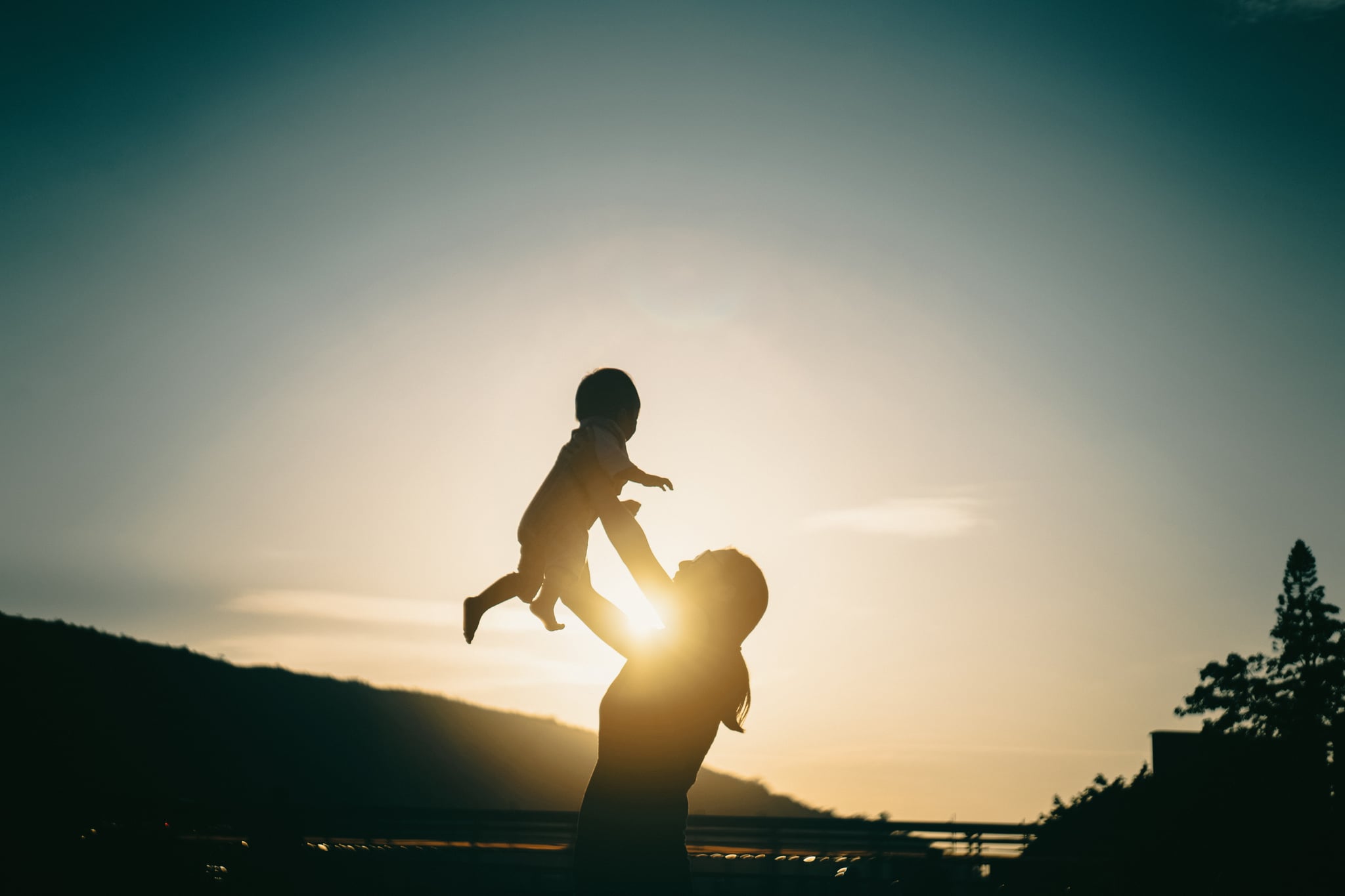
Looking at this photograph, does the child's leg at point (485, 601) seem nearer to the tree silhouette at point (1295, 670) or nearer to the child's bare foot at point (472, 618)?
the child's bare foot at point (472, 618)

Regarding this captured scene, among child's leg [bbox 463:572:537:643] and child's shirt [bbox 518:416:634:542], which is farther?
child's leg [bbox 463:572:537:643]

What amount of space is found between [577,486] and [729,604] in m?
0.62

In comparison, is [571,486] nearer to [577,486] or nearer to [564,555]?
[577,486]

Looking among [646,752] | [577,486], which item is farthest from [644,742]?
[577,486]

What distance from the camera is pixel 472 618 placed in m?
3.32

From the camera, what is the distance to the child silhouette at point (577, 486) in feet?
8.71

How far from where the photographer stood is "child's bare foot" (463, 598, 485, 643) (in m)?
3.31

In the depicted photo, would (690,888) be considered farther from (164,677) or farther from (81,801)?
(164,677)

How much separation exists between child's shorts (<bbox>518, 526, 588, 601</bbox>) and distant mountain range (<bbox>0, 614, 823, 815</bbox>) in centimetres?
4015

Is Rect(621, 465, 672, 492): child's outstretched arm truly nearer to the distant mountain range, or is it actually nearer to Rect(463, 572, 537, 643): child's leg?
Rect(463, 572, 537, 643): child's leg

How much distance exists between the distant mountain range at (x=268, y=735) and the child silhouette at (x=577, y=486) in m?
40.2

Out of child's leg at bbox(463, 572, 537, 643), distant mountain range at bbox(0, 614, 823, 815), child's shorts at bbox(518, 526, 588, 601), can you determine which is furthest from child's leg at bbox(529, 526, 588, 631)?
distant mountain range at bbox(0, 614, 823, 815)

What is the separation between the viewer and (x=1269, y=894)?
21.0 ft

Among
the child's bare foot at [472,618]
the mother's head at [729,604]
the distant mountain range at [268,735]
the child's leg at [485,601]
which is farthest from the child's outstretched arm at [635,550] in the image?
the distant mountain range at [268,735]
